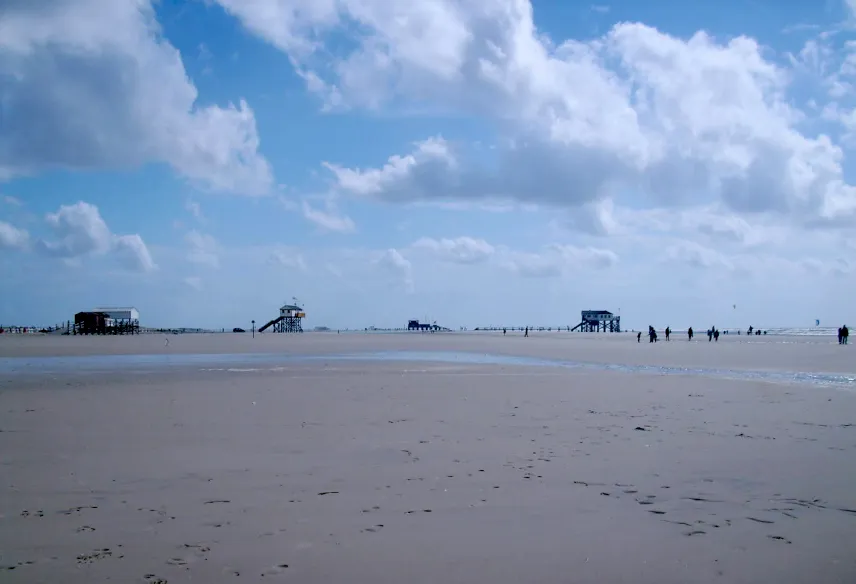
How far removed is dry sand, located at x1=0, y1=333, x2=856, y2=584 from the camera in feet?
16.6

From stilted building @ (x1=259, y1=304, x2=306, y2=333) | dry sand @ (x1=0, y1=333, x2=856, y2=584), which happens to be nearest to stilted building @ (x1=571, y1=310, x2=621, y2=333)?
stilted building @ (x1=259, y1=304, x2=306, y2=333)

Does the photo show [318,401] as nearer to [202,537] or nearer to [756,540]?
[202,537]

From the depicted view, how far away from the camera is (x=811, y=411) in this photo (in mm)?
13500

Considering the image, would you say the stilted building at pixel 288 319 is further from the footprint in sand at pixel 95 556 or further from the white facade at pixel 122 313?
the footprint in sand at pixel 95 556

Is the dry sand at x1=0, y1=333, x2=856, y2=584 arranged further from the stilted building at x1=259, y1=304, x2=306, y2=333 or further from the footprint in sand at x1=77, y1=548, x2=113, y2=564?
the stilted building at x1=259, y1=304, x2=306, y2=333

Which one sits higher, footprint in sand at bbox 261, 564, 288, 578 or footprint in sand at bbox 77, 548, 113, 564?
footprint in sand at bbox 261, 564, 288, 578

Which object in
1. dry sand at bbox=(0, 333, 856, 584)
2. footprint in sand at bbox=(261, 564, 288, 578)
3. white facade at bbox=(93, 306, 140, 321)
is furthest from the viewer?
white facade at bbox=(93, 306, 140, 321)

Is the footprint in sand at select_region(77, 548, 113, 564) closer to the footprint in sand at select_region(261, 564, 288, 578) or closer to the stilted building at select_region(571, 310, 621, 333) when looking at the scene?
the footprint in sand at select_region(261, 564, 288, 578)

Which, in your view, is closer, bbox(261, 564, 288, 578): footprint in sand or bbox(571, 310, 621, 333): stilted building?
bbox(261, 564, 288, 578): footprint in sand

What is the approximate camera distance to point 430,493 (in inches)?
279

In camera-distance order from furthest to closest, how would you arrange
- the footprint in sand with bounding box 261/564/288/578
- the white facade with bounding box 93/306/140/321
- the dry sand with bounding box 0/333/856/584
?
the white facade with bounding box 93/306/140/321 < the dry sand with bounding box 0/333/856/584 < the footprint in sand with bounding box 261/564/288/578

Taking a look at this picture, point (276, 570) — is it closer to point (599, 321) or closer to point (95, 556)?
point (95, 556)

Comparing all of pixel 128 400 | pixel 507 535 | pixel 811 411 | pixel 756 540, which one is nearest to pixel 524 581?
pixel 507 535

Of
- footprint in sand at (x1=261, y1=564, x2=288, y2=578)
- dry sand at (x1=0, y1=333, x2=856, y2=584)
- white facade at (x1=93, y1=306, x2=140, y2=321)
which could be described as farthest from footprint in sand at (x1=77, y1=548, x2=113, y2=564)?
white facade at (x1=93, y1=306, x2=140, y2=321)
